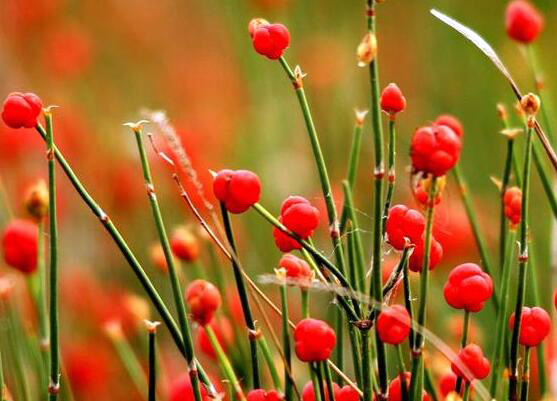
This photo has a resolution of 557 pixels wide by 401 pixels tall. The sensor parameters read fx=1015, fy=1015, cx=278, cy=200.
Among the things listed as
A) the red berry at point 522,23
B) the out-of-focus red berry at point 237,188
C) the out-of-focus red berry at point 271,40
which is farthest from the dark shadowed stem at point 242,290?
the red berry at point 522,23

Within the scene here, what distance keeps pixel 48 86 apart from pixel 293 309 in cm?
109

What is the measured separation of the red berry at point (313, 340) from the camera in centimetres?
57

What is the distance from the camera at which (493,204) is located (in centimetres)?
178

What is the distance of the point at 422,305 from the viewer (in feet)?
1.93

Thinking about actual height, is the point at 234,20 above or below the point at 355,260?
above

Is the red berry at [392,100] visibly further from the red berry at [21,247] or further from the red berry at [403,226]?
the red berry at [21,247]

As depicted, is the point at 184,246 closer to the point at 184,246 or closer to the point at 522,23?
the point at 184,246

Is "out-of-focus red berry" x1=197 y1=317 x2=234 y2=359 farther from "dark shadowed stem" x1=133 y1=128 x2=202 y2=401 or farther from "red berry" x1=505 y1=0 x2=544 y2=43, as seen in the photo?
"red berry" x1=505 y1=0 x2=544 y2=43

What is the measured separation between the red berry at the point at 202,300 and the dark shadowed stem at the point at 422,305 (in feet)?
0.39

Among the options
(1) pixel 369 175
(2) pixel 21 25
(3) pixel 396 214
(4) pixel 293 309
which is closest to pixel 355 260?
(3) pixel 396 214

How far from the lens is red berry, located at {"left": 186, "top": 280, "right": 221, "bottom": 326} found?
57cm

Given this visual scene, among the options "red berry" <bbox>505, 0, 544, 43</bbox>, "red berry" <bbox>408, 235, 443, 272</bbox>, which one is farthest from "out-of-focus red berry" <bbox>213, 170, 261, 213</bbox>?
"red berry" <bbox>505, 0, 544, 43</bbox>

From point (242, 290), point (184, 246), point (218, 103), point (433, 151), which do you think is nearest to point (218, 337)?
point (184, 246)

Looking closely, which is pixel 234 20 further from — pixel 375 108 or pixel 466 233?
pixel 375 108
